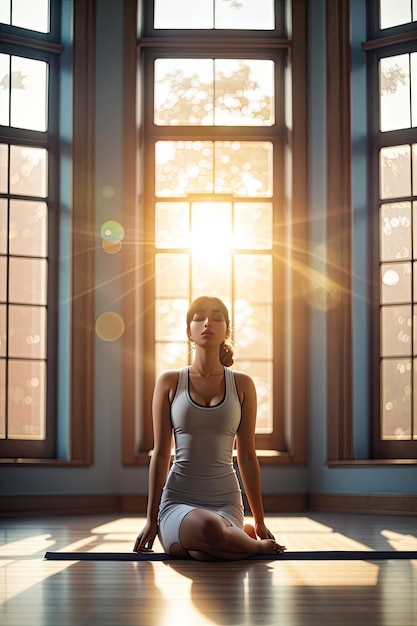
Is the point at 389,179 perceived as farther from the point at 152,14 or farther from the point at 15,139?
the point at 15,139

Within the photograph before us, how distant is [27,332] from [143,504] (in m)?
1.28

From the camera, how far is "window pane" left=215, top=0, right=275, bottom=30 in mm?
6855

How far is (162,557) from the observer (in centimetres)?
390

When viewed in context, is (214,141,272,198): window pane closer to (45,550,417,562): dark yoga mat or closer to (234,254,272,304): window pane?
(234,254,272,304): window pane

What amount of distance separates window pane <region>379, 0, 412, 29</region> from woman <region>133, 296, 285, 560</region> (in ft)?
10.7

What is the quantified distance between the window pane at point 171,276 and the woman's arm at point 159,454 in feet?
8.36

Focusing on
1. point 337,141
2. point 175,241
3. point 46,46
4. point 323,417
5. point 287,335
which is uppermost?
point 46,46

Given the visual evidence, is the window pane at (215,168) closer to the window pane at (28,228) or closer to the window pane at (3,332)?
the window pane at (28,228)

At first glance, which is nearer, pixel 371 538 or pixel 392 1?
pixel 371 538

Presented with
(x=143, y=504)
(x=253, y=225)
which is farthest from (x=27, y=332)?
(x=253, y=225)

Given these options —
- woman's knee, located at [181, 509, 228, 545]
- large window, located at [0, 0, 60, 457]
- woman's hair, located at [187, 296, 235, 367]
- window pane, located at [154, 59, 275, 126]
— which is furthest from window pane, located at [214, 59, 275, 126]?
woman's knee, located at [181, 509, 228, 545]

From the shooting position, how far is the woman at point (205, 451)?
3.88 m

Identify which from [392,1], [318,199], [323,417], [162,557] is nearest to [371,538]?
[162,557]

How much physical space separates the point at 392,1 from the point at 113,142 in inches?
78.9
